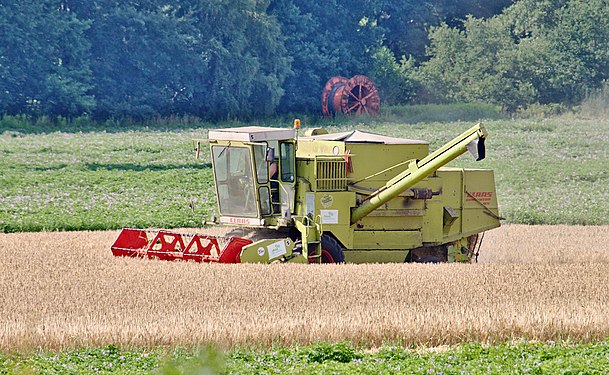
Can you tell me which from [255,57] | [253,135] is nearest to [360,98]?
[255,57]

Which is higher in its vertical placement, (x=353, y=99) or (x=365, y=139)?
(x=365, y=139)

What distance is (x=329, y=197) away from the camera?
17141 millimetres

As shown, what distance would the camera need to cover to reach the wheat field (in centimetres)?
1070

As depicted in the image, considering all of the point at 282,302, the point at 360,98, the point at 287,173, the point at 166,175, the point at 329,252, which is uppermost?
the point at 287,173

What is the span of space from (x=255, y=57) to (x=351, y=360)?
41.2 metres

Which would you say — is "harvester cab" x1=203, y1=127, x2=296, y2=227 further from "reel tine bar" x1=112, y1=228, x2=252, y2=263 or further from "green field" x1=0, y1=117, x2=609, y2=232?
"green field" x1=0, y1=117, x2=609, y2=232

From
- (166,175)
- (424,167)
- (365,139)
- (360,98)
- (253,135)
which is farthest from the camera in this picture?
(360,98)

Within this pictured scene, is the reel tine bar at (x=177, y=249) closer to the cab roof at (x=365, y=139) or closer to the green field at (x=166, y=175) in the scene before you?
the cab roof at (x=365, y=139)

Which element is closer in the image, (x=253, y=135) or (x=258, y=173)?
(x=253, y=135)

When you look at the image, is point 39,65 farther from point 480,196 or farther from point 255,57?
point 480,196

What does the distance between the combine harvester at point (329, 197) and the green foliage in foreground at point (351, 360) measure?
21.0 ft

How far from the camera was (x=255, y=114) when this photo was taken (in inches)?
1945

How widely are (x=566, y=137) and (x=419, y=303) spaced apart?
2638cm

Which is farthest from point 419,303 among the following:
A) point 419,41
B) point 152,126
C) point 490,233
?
point 419,41
